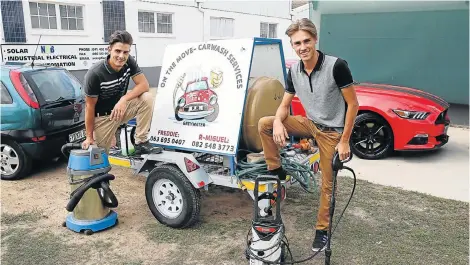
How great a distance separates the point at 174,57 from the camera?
430 cm

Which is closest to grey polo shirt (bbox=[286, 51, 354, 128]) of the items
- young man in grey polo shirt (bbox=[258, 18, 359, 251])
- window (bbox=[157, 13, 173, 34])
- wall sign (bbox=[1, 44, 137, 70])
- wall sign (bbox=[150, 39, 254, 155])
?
young man in grey polo shirt (bbox=[258, 18, 359, 251])

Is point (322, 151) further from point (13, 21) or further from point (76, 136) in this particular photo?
point (13, 21)

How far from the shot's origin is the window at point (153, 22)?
14.5 m

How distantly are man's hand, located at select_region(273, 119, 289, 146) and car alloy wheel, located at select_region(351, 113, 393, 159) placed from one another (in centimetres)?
353

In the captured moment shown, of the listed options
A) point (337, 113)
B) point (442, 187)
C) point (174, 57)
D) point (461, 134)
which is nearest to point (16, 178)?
point (174, 57)

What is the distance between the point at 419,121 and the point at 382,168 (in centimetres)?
94

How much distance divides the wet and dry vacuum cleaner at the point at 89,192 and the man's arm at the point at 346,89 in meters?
2.30

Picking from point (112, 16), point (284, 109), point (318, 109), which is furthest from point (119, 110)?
point (112, 16)

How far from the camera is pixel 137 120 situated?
4520 mm

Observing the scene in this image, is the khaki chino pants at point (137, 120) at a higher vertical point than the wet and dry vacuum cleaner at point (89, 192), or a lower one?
higher

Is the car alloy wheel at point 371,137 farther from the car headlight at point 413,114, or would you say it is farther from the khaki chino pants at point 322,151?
the khaki chino pants at point 322,151

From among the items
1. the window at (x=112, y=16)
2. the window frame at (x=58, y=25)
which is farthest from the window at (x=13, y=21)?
the window at (x=112, y=16)

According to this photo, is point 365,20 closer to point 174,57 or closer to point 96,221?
point 174,57

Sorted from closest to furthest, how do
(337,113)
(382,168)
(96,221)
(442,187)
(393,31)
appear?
(337,113) → (96,221) → (442,187) → (382,168) → (393,31)
